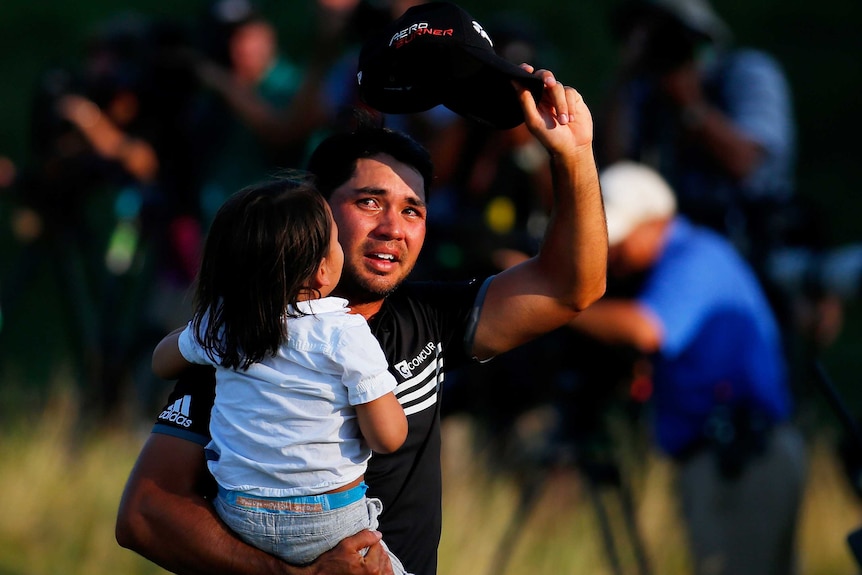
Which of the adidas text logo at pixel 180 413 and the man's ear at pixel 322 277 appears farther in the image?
the adidas text logo at pixel 180 413

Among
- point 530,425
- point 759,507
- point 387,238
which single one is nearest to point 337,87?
point 530,425

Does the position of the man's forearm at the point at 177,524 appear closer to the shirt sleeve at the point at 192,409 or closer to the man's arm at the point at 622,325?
the shirt sleeve at the point at 192,409

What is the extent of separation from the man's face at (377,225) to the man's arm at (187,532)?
1.69ft

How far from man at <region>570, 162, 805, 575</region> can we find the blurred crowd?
0.45 ft

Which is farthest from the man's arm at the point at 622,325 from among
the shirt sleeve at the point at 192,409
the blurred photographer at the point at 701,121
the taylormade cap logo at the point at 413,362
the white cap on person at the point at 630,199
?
the shirt sleeve at the point at 192,409

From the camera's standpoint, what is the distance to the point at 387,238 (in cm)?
293

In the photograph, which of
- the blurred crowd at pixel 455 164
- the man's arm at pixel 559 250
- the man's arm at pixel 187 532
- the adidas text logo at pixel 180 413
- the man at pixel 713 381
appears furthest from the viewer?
the blurred crowd at pixel 455 164

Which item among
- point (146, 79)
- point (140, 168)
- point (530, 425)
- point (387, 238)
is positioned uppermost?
point (146, 79)

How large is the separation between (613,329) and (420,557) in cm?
171

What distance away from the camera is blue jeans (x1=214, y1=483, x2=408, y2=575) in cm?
266

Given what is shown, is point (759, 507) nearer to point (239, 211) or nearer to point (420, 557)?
point (420, 557)

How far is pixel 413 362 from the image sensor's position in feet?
9.66

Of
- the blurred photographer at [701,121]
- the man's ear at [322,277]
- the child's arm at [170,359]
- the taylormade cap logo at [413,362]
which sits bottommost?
the taylormade cap logo at [413,362]

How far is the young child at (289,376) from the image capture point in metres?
2.63
